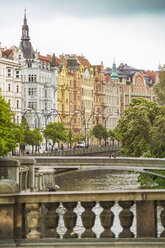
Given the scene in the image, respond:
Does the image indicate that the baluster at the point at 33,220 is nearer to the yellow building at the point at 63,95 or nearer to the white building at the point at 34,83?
the white building at the point at 34,83

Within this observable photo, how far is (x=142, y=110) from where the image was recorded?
76.6 m

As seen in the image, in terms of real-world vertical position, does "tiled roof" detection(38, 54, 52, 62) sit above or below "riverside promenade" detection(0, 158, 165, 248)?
above

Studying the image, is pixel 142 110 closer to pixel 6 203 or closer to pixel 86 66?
pixel 6 203

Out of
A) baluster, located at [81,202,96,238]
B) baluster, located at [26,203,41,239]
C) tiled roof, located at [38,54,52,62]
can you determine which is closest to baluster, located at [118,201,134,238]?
baluster, located at [81,202,96,238]

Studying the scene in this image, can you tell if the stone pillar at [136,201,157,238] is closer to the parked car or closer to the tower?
the tower

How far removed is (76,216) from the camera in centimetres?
1294

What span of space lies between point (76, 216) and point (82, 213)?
106 mm

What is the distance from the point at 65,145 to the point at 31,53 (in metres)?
21.2

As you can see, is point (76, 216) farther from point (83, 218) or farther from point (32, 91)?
point (32, 91)

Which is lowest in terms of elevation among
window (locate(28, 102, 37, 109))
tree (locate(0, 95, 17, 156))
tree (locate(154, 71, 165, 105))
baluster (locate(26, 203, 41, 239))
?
baluster (locate(26, 203, 41, 239))

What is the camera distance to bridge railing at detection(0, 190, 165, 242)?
12812 millimetres

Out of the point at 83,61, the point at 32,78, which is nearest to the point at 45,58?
the point at 32,78

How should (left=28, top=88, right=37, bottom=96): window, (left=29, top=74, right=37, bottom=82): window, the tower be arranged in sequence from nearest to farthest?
1. (left=28, top=88, right=37, bottom=96): window
2. (left=29, top=74, right=37, bottom=82): window
3. the tower

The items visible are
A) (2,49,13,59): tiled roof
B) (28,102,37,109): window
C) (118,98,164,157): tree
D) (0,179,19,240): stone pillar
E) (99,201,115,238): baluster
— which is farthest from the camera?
(28,102,37,109): window
